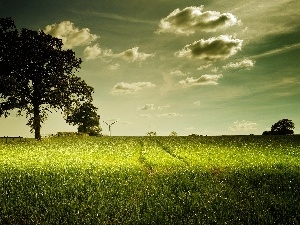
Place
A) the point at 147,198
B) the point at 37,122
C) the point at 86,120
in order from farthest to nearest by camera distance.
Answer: the point at 86,120 → the point at 37,122 → the point at 147,198

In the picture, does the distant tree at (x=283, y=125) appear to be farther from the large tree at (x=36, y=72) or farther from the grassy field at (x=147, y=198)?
the grassy field at (x=147, y=198)

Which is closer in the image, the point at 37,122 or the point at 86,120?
the point at 37,122

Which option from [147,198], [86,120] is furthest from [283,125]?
[147,198]

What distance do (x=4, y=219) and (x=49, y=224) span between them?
1.62 meters

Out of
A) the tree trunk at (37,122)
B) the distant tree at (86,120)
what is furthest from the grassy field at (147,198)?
the distant tree at (86,120)

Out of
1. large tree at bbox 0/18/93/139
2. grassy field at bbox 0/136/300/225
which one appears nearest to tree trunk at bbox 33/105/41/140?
large tree at bbox 0/18/93/139

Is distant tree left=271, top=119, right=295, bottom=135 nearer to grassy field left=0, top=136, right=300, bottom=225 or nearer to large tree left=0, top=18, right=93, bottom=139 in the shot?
large tree left=0, top=18, right=93, bottom=139

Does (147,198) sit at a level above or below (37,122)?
below

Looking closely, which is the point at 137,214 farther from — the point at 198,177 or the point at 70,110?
the point at 70,110

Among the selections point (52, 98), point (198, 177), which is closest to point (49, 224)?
point (198, 177)

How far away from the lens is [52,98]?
53562mm

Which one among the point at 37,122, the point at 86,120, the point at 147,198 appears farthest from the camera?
the point at 86,120

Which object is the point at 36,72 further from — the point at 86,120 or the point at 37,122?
the point at 86,120

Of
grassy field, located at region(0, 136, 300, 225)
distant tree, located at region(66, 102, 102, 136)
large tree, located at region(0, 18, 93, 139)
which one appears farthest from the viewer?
distant tree, located at region(66, 102, 102, 136)
